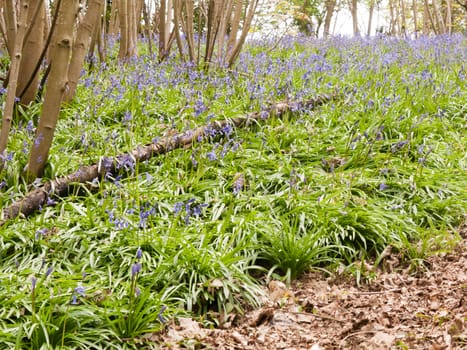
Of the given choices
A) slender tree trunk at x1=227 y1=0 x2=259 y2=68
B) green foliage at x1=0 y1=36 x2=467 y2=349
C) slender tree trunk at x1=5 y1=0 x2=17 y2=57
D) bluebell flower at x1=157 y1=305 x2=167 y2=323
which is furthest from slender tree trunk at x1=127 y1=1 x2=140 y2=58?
bluebell flower at x1=157 y1=305 x2=167 y2=323

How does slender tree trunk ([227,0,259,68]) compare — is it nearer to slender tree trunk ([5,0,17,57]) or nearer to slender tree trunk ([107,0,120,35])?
slender tree trunk ([107,0,120,35])

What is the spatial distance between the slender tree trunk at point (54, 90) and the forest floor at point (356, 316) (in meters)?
1.90

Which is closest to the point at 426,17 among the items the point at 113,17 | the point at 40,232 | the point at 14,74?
the point at 113,17

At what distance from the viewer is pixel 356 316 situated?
8.69 ft

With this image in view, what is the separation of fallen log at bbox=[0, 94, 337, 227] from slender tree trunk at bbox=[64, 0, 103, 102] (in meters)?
0.99

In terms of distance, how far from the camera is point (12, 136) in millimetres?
4078

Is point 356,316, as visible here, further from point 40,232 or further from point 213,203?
point 40,232

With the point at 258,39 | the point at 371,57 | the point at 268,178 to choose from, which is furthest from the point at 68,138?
the point at 258,39

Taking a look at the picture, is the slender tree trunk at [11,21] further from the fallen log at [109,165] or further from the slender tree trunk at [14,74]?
the fallen log at [109,165]

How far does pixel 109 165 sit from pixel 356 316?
6.87 feet

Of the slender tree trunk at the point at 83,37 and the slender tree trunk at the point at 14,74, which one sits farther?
the slender tree trunk at the point at 83,37

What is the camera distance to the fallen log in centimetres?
326

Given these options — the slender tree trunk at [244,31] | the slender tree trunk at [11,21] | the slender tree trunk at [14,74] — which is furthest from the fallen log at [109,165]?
the slender tree trunk at [244,31]

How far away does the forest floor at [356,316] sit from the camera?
2350mm
